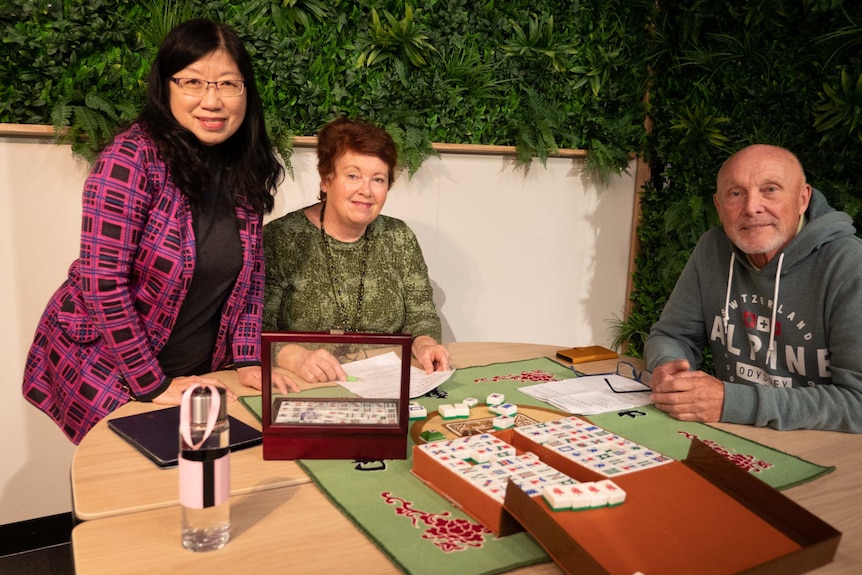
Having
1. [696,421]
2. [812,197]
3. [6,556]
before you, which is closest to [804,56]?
[812,197]

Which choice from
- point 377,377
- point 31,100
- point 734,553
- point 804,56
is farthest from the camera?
point 804,56

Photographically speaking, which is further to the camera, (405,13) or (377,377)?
(405,13)

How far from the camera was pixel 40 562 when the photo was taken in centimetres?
289

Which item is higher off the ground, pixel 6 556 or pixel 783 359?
pixel 783 359

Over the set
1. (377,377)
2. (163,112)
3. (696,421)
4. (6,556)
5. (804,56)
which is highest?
(804,56)

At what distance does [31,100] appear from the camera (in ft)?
9.04

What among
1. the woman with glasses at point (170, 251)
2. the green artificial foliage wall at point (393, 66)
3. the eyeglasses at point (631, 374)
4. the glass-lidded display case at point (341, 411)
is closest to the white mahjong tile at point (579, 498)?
the glass-lidded display case at point (341, 411)

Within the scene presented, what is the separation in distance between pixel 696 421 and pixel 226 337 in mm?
1348

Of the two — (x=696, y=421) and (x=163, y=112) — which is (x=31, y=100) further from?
(x=696, y=421)

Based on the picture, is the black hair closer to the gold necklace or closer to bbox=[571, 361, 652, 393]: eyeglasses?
the gold necklace

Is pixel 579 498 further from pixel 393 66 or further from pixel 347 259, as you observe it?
pixel 393 66

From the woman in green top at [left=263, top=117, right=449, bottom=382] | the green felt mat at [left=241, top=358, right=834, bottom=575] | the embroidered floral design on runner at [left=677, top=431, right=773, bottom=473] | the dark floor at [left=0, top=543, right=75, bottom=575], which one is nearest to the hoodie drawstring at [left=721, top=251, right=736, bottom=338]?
the green felt mat at [left=241, top=358, right=834, bottom=575]

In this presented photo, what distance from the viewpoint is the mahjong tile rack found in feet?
3.46

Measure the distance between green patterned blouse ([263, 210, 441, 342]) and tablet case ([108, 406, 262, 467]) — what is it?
751 mm
